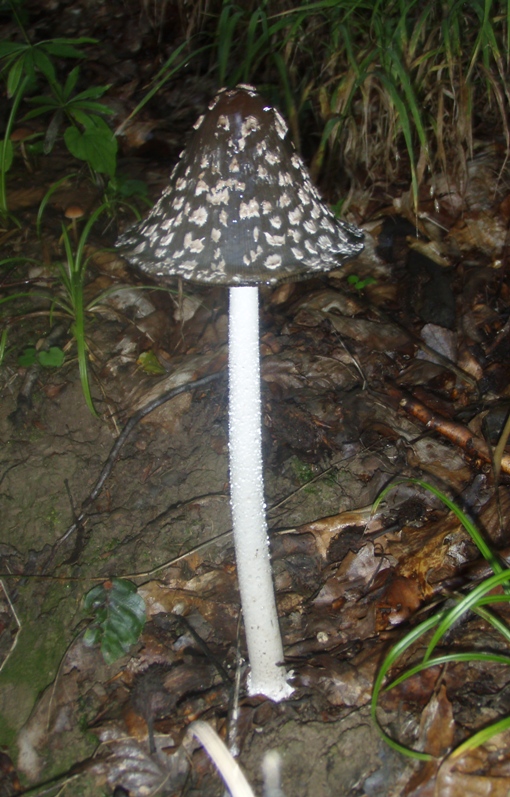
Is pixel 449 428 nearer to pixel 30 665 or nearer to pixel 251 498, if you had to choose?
pixel 251 498

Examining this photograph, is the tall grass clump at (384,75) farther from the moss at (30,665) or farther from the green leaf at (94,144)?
the moss at (30,665)

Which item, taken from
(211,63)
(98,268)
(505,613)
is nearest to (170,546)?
(505,613)

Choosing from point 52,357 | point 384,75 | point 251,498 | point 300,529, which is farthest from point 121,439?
point 384,75

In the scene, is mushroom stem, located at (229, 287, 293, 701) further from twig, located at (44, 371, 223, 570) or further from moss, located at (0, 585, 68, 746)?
twig, located at (44, 371, 223, 570)

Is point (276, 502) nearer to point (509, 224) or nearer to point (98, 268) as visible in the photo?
point (98, 268)

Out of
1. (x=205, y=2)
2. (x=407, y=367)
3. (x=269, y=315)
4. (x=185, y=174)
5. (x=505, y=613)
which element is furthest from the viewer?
(x=205, y=2)
